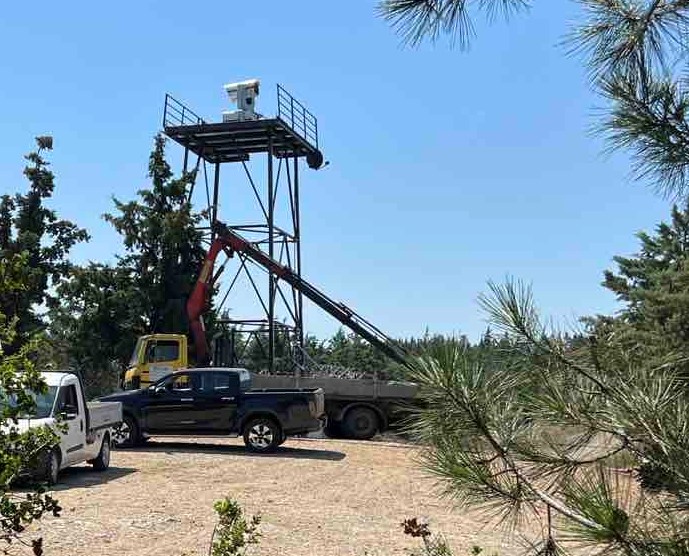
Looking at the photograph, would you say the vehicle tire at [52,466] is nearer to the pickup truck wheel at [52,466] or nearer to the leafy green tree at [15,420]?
the pickup truck wheel at [52,466]

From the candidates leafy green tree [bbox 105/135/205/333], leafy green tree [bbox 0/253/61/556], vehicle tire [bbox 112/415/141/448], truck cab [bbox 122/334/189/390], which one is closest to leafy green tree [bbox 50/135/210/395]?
leafy green tree [bbox 105/135/205/333]

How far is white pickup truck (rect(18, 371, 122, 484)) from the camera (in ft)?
38.3

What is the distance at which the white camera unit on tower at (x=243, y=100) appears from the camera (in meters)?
30.4

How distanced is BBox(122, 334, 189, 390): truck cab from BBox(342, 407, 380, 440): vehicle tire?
190 inches

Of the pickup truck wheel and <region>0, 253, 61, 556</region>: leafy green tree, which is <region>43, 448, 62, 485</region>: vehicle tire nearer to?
the pickup truck wheel

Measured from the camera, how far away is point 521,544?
9.55 feet

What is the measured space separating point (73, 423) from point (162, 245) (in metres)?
21.5

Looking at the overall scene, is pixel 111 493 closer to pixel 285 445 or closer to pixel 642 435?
pixel 285 445

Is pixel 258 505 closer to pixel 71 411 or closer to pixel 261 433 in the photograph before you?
pixel 71 411

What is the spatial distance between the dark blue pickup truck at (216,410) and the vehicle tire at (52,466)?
612 cm

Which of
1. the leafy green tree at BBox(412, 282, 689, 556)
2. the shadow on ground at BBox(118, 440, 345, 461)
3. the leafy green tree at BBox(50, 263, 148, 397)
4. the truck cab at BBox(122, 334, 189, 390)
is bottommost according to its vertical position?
the shadow on ground at BBox(118, 440, 345, 461)

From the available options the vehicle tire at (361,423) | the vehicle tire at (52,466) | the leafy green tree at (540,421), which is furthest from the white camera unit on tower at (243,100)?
the leafy green tree at (540,421)

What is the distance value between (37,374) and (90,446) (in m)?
10.7

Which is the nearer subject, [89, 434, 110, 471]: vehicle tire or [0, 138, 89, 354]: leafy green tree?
[89, 434, 110, 471]: vehicle tire
